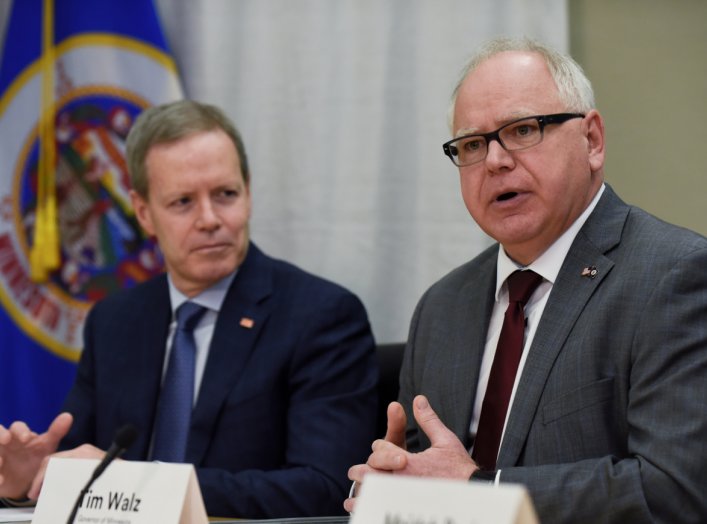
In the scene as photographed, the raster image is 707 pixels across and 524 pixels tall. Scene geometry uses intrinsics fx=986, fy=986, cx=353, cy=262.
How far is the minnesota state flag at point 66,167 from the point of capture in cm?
379

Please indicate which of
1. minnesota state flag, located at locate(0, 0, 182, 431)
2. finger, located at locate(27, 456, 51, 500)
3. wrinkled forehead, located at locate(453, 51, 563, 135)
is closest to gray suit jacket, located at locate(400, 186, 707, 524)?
wrinkled forehead, located at locate(453, 51, 563, 135)

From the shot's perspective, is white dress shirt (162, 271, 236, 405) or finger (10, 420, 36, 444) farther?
white dress shirt (162, 271, 236, 405)

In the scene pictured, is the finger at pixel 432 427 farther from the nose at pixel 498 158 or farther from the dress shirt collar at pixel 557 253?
the nose at pixel 498 158

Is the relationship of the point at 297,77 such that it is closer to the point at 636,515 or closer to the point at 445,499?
the point at 636,515

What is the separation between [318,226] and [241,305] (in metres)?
0.71

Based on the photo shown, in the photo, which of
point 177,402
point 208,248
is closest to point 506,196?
point 208,248

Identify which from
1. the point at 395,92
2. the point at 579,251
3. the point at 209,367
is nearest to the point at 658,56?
the point at 395,92

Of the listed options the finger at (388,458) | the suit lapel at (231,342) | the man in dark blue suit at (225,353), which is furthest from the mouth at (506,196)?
the suit lapel at (231,342)

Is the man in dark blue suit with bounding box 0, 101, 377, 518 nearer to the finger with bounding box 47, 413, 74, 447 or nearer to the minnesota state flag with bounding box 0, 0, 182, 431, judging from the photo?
the finger with bounding box 47, 413, 74, 447

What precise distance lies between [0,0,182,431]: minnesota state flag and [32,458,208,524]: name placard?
6.94 feet

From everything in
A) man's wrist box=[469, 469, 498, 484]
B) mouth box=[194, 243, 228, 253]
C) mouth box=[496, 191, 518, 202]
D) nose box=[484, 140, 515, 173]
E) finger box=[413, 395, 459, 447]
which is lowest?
man's wrist box=[469, 469, 498, 484]

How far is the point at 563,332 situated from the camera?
2.23 metres

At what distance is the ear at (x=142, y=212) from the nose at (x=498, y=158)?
59.7 inches

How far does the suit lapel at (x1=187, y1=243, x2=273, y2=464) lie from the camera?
10.1 ft
